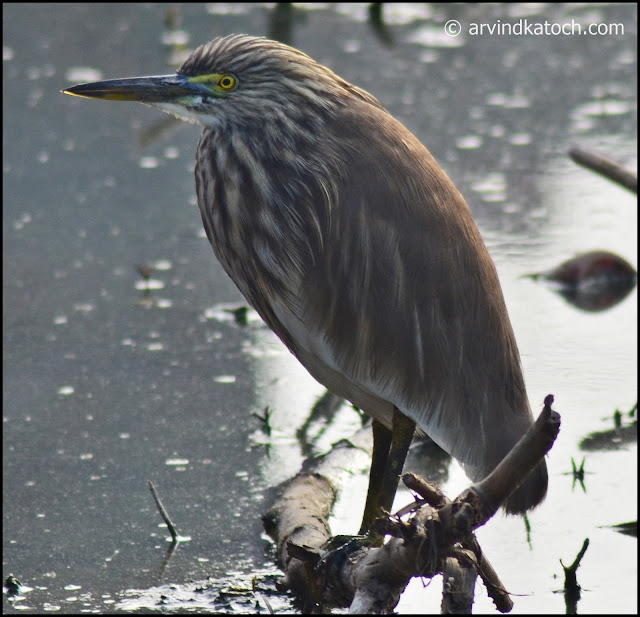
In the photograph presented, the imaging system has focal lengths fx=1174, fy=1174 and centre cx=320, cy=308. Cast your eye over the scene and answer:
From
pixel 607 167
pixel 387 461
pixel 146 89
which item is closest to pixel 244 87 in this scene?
pixel 146 89

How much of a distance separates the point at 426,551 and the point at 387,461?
2.56 feet

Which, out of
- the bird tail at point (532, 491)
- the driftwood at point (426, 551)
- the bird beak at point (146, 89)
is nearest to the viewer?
the driftwood at point (426, 551)

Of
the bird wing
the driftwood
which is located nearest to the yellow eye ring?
the bird wing

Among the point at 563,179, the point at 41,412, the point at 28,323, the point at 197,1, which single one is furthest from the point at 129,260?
the point at 197,1

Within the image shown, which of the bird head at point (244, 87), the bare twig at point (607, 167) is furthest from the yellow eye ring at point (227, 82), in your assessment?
the bare twig at point (607, 167)

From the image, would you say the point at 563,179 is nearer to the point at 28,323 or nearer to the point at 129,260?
the point at 129,260

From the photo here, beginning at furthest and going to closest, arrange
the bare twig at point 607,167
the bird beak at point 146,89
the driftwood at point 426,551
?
1. the bare twig at point 607,167
2. the bird beak at point 146,89
3. the driftwood at point 426,551

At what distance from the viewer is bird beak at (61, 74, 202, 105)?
2.73 m

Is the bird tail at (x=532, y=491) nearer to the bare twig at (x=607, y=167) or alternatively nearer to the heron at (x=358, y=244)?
the heron at (x=358, y=244)

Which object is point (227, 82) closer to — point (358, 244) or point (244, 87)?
point (244, 87)

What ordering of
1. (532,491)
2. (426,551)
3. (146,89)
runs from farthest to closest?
(146,89)
(532,491)
(426,551)

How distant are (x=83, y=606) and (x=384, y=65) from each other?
17.3ft

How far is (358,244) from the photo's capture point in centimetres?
266

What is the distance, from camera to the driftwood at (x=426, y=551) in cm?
188
